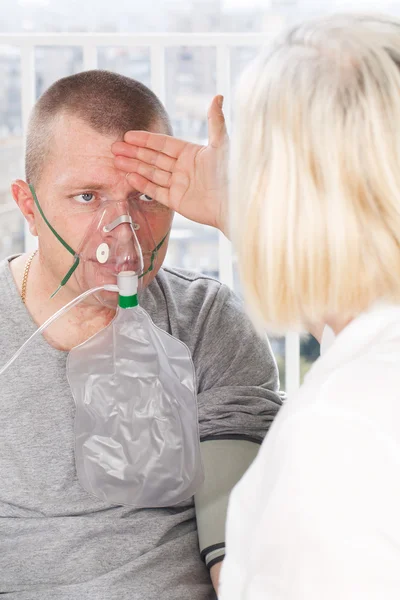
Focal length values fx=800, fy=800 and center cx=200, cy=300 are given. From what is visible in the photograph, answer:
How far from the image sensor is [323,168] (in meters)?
0.97

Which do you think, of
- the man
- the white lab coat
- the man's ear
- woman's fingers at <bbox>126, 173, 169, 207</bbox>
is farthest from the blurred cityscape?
the white lab coat

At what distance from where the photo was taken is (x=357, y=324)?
1002 mm

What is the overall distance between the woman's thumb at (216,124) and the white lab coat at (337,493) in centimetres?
72

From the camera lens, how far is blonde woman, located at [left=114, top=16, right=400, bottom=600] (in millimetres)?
890

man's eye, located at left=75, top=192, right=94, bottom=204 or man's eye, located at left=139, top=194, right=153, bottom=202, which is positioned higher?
man's eye, located at left=75, top=192, right=94, bottom=204

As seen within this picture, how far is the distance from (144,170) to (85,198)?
0.13 m

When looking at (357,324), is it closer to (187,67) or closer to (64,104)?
(64,104)

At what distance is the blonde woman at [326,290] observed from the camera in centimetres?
89

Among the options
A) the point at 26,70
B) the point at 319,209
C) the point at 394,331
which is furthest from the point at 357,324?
the point at 26,70

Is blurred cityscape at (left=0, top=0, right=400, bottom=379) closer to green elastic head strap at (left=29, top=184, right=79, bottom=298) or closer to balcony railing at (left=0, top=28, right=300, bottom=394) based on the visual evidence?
balcony railing at (left=0, top=28, right=300, bottom=394)

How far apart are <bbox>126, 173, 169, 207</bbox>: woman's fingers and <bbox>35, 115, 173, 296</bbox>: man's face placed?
2 centimetres

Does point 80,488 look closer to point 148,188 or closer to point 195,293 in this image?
point 195,293

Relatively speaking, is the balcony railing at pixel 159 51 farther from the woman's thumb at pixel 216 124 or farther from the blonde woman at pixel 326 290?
the blonde woman at pixel 326 290

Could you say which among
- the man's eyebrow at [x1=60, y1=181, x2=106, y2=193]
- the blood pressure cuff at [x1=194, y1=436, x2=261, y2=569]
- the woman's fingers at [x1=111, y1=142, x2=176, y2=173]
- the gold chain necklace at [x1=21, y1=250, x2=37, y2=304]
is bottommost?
the blood pressure cuff at [x1=194, y1=436, x2=261, y2=569]
